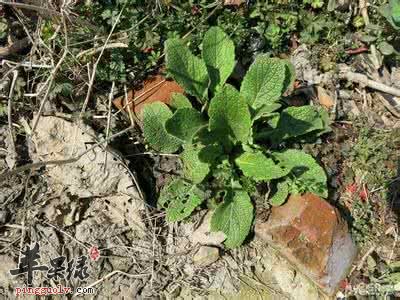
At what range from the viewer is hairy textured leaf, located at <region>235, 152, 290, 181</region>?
225 centimetres

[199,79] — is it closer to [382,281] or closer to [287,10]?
[287,10]

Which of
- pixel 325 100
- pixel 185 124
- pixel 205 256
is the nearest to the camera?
pixel 185 124

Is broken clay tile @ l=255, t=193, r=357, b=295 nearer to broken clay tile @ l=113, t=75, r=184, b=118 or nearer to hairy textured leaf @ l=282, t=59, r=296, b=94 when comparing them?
hairy textured leaf @ l=282, t=59, r=296, b=94

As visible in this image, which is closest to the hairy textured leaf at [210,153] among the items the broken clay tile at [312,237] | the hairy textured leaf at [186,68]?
the hairy textured leaf at [186,68]

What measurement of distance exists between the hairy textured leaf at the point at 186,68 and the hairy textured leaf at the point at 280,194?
21.5 inches

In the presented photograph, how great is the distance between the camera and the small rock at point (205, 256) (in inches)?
94.0

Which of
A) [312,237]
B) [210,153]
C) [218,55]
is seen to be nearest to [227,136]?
[210,153]

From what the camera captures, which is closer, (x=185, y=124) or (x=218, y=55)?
(x=185, y=124)

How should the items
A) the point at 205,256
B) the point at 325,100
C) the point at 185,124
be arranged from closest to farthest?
the point at 185,124 < the point at 205,256 < the point at 325,100

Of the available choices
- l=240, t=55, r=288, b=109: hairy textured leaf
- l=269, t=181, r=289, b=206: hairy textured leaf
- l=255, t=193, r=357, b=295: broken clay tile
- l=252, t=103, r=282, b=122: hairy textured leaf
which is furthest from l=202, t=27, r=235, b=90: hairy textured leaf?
l=255, t=193, r=357, b=295: broken clay tile

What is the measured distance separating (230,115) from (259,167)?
10.3 inches

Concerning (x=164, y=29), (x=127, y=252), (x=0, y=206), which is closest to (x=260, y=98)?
(x=164, y=29)

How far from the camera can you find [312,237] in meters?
2.35

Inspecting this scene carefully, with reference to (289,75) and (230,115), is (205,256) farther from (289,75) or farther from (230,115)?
(289,75)
